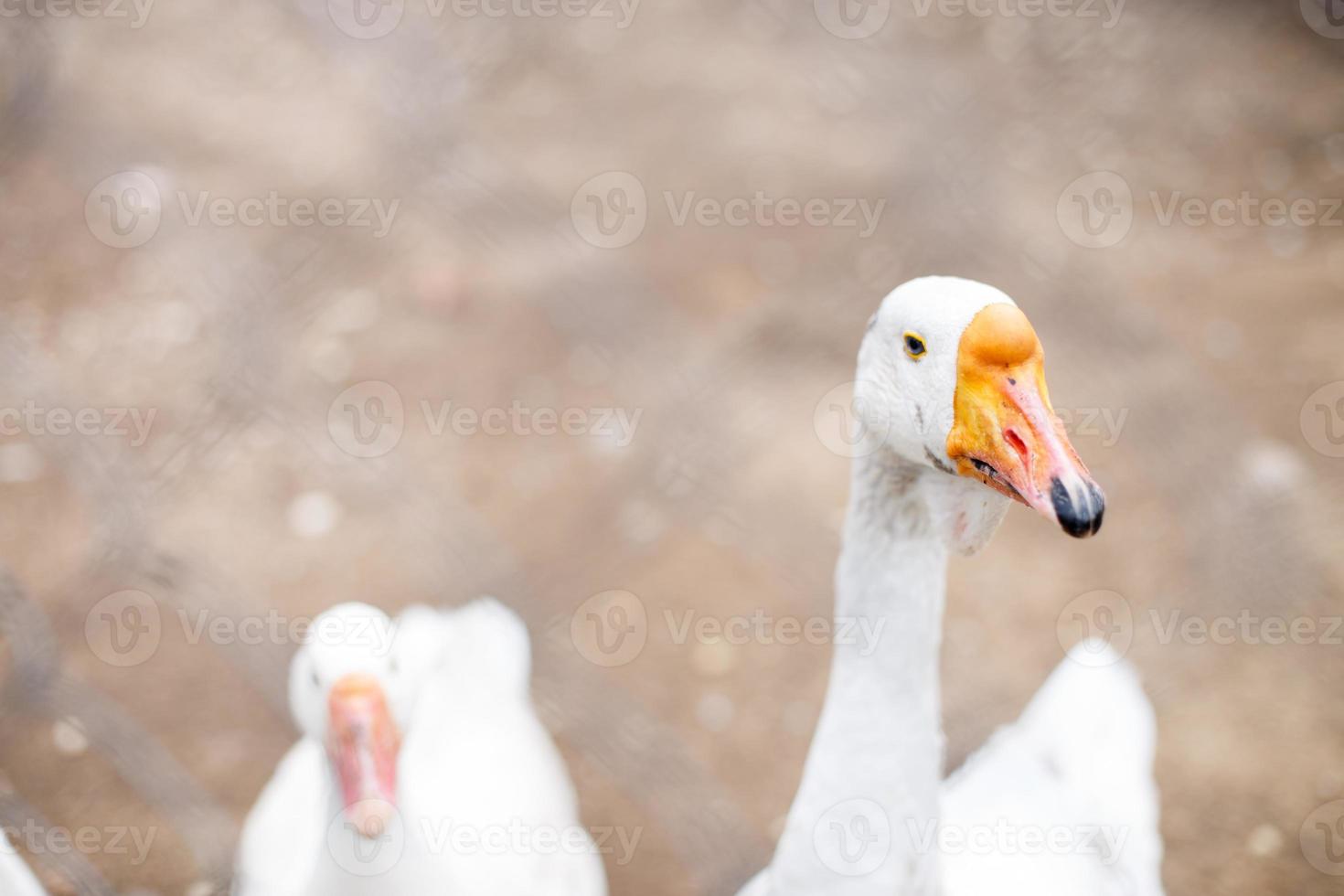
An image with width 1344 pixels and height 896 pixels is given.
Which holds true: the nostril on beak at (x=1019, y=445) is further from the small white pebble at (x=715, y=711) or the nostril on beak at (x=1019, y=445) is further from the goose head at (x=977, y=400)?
the small white pebble at (x=715, y=711)

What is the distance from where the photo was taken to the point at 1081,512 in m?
1.39

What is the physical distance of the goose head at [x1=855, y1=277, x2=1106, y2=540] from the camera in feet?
4.75

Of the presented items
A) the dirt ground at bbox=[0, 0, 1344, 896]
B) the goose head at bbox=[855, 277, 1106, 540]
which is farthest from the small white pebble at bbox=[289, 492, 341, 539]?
the goose head at bbox=[855, 277, 1106, 540]

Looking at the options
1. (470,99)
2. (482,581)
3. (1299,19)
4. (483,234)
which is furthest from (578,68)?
(1299,19)

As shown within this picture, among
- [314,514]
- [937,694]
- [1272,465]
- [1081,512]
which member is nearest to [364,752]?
[937,694]

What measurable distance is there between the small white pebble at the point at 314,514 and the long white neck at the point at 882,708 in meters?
2.12

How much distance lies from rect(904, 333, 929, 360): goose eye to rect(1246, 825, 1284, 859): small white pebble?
6.45ft

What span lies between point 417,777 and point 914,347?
1536mm

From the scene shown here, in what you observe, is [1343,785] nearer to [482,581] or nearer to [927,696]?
[927,696]

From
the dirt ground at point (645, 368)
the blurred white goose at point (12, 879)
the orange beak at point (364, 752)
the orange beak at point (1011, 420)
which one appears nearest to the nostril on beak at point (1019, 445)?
the orange beak at point (1011, 420)

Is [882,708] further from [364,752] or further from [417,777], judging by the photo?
[417,777]

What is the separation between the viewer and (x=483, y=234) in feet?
14.3

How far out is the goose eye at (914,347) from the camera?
1.63m

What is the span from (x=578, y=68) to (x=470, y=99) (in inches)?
20.1
